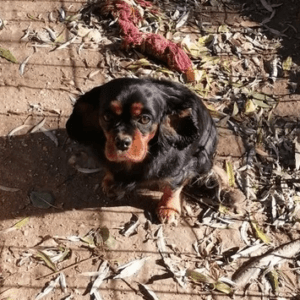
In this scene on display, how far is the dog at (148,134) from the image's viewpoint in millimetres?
2756

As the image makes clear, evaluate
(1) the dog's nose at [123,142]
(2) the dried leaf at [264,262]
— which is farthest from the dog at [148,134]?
(2) the dried leaf at [264,262]

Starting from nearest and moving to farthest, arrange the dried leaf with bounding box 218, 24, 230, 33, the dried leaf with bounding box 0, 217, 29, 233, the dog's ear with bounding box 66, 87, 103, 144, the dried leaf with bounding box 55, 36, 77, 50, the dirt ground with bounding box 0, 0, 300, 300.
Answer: the dog's ear with bounding box 66, 87, 103, 144, the dirt ground with bounding box 0, 0, 300, 300, the dried leaf with bounding box 0, 217, 29, 233, the dried leaf with bounding box 55, 36, 77, 50, the dried leaf with bounding box 218, 24, 230, 33

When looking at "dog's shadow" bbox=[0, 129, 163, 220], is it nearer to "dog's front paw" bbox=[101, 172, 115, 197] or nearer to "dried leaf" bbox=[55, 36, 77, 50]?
"dog's front paw" bbox=[101, 172, 115, 197]

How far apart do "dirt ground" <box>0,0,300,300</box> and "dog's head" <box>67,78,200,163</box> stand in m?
0.62

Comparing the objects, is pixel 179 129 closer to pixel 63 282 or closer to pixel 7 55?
pixel 63 282

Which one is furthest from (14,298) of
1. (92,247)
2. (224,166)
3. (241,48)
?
(241,48)

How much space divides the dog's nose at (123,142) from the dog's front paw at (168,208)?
0.79 m

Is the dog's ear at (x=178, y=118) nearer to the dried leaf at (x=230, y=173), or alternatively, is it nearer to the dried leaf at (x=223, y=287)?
the dried leaf at (x=230, y=173)

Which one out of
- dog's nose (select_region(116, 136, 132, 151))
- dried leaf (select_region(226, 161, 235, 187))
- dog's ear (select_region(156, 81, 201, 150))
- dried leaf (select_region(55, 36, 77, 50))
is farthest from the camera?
dried leaf (select_region(55, 36, 77, 50))

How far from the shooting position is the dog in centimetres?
276

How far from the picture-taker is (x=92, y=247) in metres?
3.31

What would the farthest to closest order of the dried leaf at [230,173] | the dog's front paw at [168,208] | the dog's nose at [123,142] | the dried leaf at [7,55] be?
the dried leaf at [7,55] → the dried leaf at [230,173] → the dog's front paw at [168,208] → the dog's nose at [123,142]

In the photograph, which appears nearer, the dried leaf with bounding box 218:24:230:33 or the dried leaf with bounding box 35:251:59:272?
the dried leaf with bounding box 35:251:59:272

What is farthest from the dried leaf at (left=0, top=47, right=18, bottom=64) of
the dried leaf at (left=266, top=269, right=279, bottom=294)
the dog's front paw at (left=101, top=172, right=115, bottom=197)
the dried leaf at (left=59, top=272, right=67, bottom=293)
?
the dried leaf at (left=266, top=269, right=279, bottom=294)
